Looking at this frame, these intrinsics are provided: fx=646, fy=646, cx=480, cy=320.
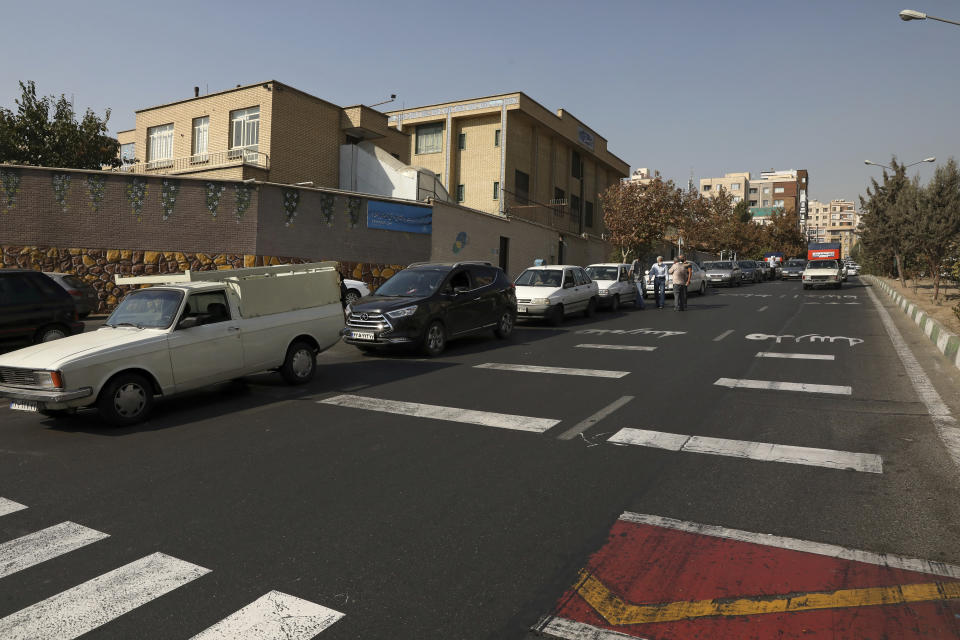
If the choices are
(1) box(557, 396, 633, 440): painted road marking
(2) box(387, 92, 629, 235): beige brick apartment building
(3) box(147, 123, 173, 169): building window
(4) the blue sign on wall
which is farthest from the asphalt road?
(2) box(387, 92, 629, 235): beige brick apartment building

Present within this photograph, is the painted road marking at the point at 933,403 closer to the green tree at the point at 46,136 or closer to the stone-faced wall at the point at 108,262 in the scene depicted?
the stone-faced wall at the point at 108,262

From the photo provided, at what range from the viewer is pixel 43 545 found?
396cm

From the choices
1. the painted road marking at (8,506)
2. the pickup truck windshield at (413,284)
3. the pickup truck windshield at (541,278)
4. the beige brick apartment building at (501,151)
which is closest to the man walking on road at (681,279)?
the pickup truck windshield at (541,278)

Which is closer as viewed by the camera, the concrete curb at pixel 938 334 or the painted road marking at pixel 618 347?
the concrete curb at pixel 938 334

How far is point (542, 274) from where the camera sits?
18.5m

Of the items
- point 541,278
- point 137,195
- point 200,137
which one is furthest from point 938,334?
point 200,137

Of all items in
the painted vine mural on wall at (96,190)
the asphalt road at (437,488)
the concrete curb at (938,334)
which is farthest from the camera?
the painted vine mural on wall at (96,190)

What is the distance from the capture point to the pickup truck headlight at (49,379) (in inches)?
259

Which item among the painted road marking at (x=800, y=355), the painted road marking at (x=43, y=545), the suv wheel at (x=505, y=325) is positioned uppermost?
the suv wheel at (x=505, y=325)

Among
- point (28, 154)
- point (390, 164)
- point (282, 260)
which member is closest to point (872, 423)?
point (282, 260)

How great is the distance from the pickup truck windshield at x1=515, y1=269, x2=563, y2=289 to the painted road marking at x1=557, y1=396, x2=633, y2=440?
10.1 meters

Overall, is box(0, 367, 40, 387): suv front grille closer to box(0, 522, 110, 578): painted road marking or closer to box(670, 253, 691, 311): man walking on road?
box(0, 522, 110, 578): painted road marking

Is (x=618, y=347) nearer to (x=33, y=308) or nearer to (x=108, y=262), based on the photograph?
(x=33, y=308)

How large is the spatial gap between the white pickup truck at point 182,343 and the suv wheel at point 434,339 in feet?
7.28
